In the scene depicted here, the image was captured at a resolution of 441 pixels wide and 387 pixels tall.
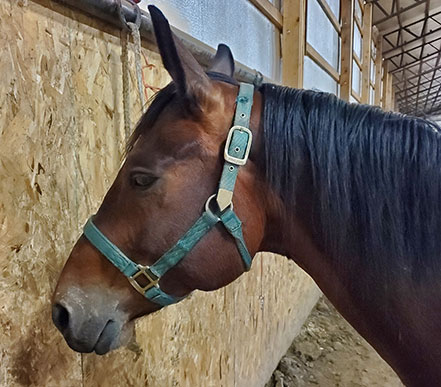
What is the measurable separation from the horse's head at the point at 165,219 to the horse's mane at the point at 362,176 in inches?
2.3

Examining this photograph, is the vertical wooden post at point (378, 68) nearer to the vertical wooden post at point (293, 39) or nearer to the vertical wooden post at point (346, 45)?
the vertical wooden post at point (346, 45)

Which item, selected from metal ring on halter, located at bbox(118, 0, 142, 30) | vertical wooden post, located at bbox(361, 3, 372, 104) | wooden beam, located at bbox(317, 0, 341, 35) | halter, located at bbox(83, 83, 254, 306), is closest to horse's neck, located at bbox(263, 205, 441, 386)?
halter, located at bbox(83, 83, 254, 306)

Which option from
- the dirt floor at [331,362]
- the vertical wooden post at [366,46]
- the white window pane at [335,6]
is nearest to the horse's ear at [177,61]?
the dirt floor at [331,362]

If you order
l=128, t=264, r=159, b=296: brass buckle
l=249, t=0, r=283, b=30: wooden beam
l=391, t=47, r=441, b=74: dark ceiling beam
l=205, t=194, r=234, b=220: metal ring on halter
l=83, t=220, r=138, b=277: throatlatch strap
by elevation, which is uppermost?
l=391, t=47, r=441, b=74: dark ceiling beam

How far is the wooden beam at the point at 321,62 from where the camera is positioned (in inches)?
109

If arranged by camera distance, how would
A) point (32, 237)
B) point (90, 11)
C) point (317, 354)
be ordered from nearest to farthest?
point (32, 237) → point (90, 11) → point (317, 354)

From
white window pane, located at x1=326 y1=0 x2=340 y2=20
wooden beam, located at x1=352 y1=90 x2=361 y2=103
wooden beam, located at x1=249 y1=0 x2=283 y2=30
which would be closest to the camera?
wooden beam, located at x1=249 y1=0 x2=283 y2=30

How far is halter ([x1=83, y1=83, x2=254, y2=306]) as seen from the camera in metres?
0.66

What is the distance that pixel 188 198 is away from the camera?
26.2 inches

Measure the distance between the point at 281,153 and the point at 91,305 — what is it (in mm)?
433

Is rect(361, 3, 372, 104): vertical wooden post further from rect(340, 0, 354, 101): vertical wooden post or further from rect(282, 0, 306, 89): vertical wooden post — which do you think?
rect(282, 0, 306, 89): vertical wooden post

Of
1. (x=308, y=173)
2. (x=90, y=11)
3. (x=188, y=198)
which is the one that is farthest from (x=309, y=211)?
(x=90, y=11)

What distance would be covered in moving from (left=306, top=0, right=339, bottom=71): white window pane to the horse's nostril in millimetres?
2590

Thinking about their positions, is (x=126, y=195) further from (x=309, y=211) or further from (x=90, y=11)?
(x=90, y=11)
